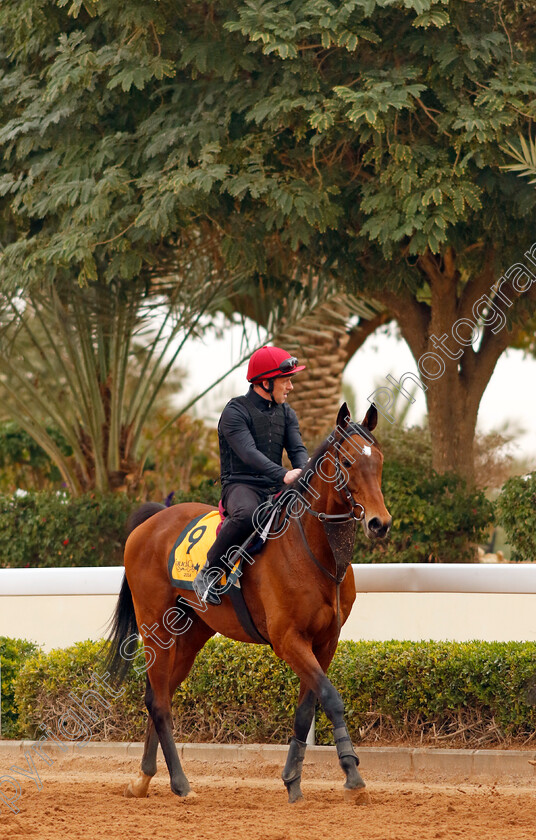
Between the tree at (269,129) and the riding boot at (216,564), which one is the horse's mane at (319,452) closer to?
the riding boot at (216,564)

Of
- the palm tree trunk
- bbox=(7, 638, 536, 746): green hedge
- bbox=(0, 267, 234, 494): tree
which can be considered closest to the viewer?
bbox=(7, 638, 536, 746): green hedge

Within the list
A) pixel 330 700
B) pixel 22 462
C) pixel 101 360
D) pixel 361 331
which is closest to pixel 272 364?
pixel 330 700

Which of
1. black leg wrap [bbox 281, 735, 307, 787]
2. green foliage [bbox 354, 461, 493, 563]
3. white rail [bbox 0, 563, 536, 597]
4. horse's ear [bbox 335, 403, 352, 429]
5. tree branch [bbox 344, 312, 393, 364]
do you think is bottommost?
black leg wrap [bbox 281, 735, 307, 787]

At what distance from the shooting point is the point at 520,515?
977 centimetres

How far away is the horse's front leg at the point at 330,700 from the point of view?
518cm

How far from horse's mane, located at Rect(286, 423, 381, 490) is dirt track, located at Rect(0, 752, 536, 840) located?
1.86 metres

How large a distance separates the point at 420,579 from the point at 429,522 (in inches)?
176

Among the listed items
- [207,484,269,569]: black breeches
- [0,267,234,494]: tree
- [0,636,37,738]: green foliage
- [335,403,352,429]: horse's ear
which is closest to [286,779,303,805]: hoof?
[207,484,269,569]: black breeches

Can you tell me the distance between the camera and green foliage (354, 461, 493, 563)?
37.0 ft

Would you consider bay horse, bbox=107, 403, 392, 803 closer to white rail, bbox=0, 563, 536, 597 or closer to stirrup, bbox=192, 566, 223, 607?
stirrup, bbox=192, 566, 223, 607

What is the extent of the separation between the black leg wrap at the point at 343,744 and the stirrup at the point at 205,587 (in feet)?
3.81

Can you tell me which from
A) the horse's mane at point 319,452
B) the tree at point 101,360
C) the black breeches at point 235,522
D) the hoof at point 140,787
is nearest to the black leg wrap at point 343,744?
the black breeches at point 235,522

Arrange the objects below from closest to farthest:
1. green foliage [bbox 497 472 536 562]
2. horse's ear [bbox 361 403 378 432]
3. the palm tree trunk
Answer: horse's ear [bbox 361 403 378 432], green foliage [bbox 497 472 536 562], the palm tree trunk

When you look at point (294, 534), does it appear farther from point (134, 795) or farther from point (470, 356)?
point (470, 356)
